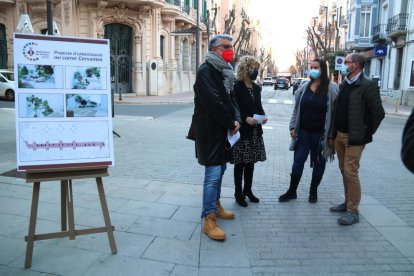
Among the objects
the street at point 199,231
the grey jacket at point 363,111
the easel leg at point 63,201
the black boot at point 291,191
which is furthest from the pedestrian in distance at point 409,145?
the black boot at point 291,191

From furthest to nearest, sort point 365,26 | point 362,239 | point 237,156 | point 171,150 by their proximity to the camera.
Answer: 1. point 365,26
2. point 171,150
3. point 237,156
4. point 362,239

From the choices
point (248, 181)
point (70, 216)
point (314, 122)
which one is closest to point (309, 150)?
point (314, 122)

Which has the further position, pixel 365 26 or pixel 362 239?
pixel 365 26

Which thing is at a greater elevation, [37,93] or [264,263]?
[37,93]

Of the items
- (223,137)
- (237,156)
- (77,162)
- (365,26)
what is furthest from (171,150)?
(365,26)

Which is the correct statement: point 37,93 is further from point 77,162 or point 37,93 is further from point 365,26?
point 365,26

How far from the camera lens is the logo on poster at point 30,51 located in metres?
3.27

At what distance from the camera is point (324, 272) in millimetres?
3406

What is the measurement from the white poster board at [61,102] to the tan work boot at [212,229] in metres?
1.29

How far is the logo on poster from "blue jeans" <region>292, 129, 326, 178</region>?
3.46 m

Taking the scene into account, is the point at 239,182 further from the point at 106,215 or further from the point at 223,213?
the point at 106,215

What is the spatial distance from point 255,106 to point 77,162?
7.91 ft

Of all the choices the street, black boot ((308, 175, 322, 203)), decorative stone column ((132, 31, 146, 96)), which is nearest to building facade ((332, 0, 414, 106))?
decorative stone column ((132, 31, 146, 96))

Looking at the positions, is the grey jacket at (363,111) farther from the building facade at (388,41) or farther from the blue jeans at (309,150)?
the building facade at (388,41)
